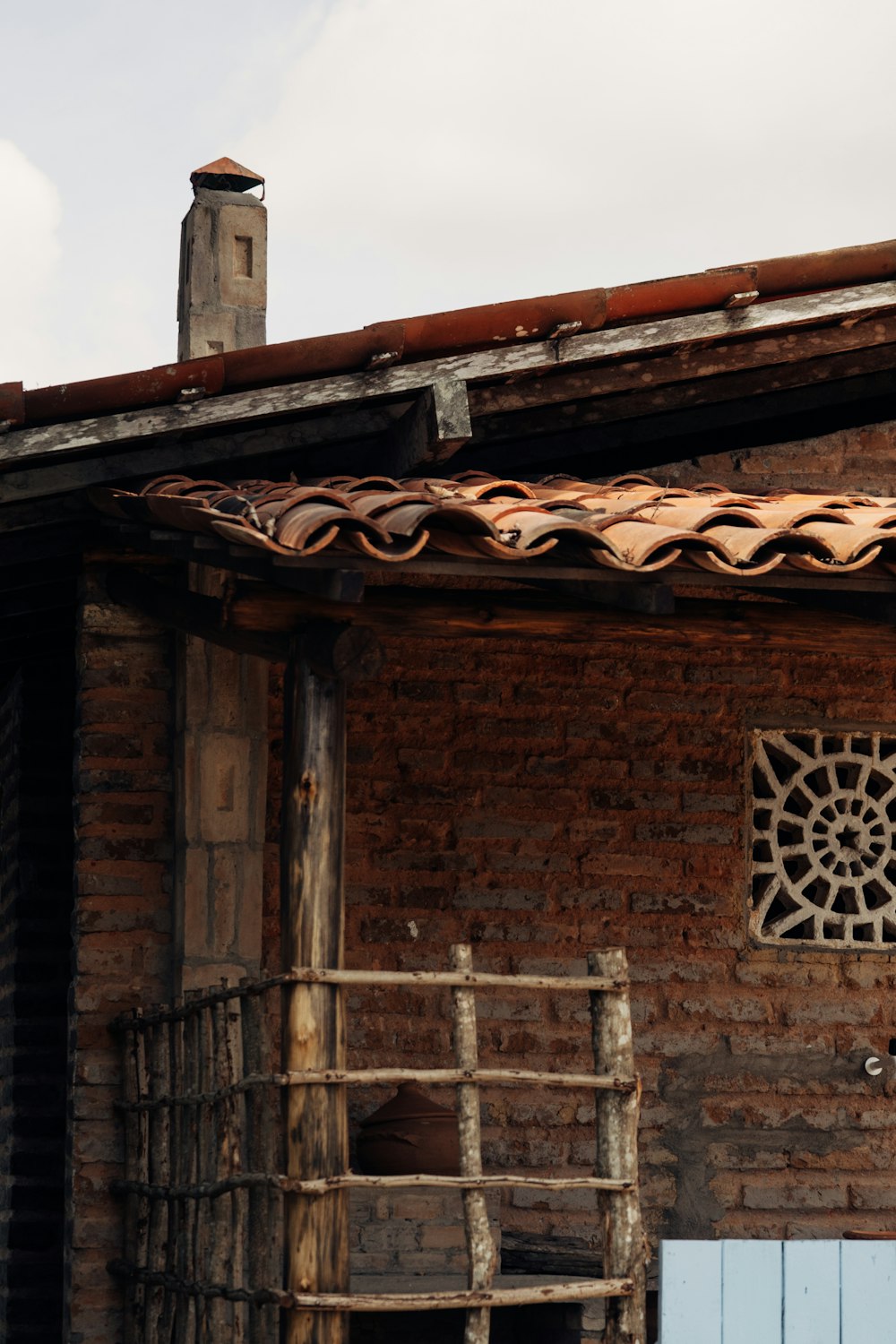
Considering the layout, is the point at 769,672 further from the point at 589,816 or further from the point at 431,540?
the point at 431,540

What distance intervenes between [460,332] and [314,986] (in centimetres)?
206

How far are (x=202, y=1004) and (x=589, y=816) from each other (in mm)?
2049

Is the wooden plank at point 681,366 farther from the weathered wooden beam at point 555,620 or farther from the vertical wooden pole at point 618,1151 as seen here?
the vertical wooden pole at point 618,1151

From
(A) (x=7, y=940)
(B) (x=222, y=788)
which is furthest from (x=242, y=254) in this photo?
(A) (x=7, y=940)

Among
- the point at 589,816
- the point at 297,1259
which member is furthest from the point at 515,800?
the point at 297,1259

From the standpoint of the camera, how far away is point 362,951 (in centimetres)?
660

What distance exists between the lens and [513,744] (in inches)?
268

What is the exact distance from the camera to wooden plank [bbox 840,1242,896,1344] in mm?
5027

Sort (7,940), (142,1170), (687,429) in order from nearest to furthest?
(142,1170) < (687,429) < (7,940)

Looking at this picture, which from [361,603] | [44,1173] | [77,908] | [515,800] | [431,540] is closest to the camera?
[431,540]

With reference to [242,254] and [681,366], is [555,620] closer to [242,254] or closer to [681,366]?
[681,366]

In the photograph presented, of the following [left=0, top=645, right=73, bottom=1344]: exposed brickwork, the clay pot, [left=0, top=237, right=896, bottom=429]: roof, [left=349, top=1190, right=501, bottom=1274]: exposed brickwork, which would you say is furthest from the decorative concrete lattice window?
[left=0, top=645, right=73, bottom=1344]: exposed brickwork

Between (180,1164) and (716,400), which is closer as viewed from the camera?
(180,1164)

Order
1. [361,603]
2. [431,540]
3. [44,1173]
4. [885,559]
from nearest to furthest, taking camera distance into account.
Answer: [431,540] → [885,559] → [361,603] → [44,1173]
